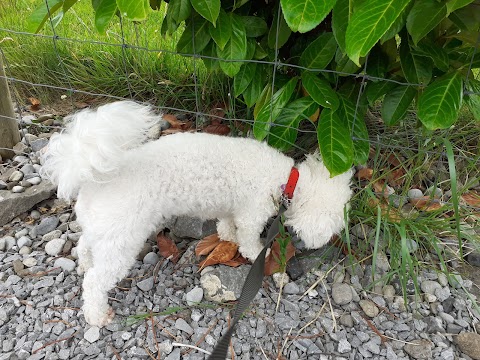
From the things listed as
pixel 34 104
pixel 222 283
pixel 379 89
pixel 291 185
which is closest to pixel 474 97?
pixel 379 89

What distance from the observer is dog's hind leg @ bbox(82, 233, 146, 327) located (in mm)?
1785

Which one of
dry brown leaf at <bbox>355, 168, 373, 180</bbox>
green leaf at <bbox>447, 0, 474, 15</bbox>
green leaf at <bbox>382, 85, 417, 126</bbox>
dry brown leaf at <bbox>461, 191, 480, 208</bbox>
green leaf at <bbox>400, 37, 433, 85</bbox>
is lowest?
dry brown leaf at <bbox>461, 191, 480, 208</bbox>

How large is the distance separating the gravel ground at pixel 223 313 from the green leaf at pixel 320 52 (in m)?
0.99

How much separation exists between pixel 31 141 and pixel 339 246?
2.20 meters

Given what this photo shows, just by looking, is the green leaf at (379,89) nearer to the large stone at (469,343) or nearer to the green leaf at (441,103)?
the green leaf at (441,103)

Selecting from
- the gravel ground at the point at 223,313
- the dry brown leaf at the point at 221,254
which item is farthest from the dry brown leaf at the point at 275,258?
the dry brown leaf at the point at 221,254

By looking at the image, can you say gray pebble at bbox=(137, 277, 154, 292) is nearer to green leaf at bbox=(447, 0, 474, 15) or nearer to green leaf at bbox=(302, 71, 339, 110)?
green leaf at bbox=(302, 71, 339, 110)

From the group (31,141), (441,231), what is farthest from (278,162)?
(31,141)

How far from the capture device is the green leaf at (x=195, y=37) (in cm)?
203

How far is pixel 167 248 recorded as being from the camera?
7.57 feet

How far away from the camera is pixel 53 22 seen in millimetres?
2131

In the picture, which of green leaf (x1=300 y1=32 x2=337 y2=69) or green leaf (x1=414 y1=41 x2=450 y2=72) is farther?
green leaf (x1=300 y1=32 x2=337 y2=69)

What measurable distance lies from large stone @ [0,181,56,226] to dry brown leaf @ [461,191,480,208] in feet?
8.07

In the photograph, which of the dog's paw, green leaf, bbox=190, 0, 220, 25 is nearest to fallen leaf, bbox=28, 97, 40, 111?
the dog's paw
